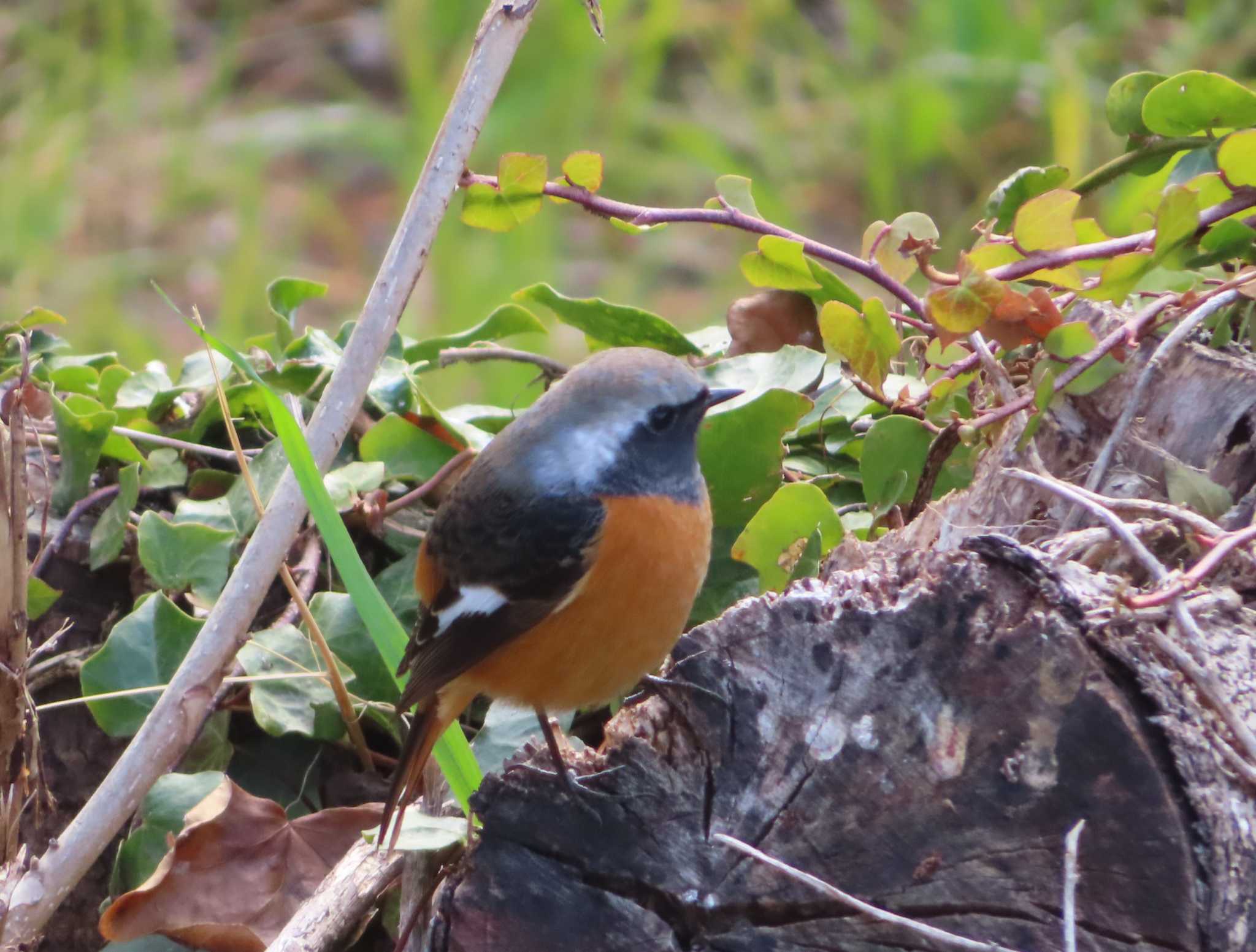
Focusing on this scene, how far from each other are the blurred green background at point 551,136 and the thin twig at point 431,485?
351 cm

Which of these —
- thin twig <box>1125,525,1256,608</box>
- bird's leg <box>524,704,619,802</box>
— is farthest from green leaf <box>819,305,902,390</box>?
bird's leg <box>524,704,619,802</box>

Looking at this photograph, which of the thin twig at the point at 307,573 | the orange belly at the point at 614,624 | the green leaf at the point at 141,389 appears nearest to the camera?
the orange belly at the point at 614,624

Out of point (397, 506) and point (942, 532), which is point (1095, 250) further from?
point (397, 506)

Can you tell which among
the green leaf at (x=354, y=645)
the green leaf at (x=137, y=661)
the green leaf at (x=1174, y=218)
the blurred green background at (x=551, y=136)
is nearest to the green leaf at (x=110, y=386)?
the green leaf at (x=137, y=661)

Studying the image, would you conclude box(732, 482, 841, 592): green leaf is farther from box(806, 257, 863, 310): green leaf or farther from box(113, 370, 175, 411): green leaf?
box(113, 370, 175, 411): green leaf

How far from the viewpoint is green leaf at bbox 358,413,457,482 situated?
127 inches

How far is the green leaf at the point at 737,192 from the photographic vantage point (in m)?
2.92

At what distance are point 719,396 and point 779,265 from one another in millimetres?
292

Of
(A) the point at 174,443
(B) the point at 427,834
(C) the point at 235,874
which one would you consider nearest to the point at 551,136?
(A) the point at 174,443

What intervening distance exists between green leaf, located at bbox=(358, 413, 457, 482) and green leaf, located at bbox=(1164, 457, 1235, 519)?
1.62m

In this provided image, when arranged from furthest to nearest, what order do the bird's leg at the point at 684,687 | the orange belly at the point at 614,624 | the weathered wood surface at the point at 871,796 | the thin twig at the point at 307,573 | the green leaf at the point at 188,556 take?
the thin twig at the point at 307,573 < the green leaf at the point at 188,556 < the orange belly at the point at 614,624 < the bird's leg at the point at 684,687 < the weathered wood surface at the point at 871,796

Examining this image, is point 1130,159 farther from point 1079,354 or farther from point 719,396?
point 719,396

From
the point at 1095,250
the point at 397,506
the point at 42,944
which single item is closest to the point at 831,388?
the point at 1095,250

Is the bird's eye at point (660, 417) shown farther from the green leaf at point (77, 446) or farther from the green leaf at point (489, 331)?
the green leaf at point (77, 446)
